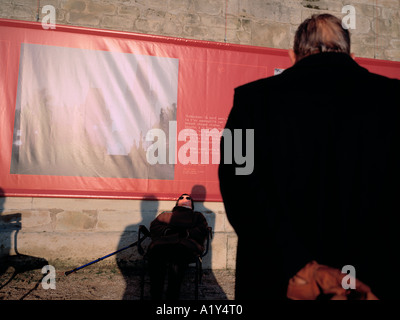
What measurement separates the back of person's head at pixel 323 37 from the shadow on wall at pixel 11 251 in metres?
3.95

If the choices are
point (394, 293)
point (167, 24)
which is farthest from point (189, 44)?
point (394, 293)

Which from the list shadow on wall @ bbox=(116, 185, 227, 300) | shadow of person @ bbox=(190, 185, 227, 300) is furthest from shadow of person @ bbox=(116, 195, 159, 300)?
shadow of person @ bbox=(190, 185, 227, 300)

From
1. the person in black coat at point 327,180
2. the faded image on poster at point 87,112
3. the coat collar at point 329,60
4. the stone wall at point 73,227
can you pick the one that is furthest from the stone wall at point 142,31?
the coat collar at point 329,60

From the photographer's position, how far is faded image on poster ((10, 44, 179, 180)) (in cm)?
365

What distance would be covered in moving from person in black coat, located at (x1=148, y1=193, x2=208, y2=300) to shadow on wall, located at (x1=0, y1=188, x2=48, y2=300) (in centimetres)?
180

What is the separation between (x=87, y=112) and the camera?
12.4ft

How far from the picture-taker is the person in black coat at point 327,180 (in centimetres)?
78

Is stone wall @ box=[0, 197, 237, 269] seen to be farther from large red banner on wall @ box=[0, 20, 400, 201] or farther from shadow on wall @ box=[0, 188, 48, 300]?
large red banner on wall @ box=[0, 20, 400, 201]

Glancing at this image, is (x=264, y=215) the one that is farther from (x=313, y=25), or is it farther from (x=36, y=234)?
(x=36, y=234)

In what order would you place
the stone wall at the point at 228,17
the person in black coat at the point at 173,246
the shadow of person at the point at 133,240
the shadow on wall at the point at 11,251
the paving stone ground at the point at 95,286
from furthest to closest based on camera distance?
the stone wall at the point at 228,17, the shadow of person at the point at 133,240, the shadow on wall at the point at 11,251, the paving stone ground at the point at 95,286, the person in black coat at the point at 173,246

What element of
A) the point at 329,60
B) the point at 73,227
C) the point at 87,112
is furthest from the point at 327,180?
the point at 73,227

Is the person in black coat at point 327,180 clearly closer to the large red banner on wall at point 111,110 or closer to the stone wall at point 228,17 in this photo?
the large red banner on wall at point 111,110

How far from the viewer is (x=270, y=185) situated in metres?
0.84

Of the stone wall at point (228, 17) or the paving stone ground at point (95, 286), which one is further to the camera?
the stone wall at point (228, 17)
